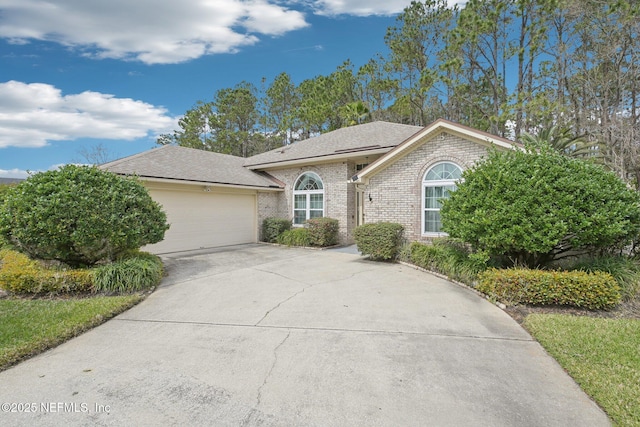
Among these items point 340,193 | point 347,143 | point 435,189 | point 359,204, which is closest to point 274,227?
point 340,193

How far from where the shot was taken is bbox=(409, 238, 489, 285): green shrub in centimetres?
718

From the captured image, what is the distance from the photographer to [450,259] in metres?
7.94

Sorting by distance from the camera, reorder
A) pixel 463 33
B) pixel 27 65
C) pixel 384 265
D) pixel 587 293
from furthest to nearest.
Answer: pixel 463 33, pixel 27 65, pixel 384 265, pixel 587 293

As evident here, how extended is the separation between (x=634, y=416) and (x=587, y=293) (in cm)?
331

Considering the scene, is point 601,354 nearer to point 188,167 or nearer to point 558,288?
point 558,288

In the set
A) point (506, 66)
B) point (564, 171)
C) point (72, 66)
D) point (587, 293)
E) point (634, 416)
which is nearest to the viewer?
point (634, 416)

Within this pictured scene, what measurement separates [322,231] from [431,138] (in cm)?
560

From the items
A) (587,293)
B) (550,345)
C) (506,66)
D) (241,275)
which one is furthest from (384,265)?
(506,66)

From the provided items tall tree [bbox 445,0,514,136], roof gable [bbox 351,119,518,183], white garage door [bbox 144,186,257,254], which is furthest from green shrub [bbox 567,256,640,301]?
tall tree [bbox 445,0,514,136]

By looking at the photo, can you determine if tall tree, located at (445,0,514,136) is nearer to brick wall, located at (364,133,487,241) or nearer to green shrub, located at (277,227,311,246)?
brick wall, located at (364,133,487,241)

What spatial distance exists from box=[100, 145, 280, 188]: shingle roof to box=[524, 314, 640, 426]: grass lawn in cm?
1140

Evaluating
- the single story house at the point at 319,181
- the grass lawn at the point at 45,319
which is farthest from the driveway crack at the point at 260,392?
the single story house at the point at 319,181

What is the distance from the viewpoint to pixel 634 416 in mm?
2785

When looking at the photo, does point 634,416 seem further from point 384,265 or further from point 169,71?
point 169,71
